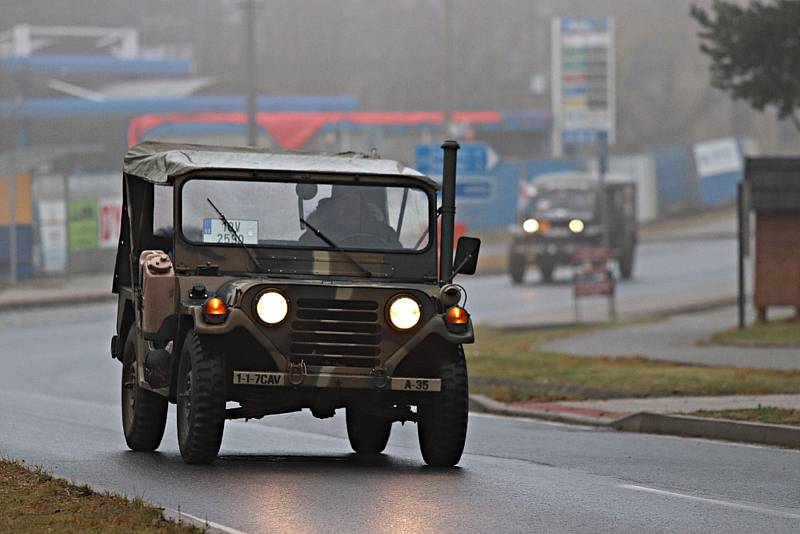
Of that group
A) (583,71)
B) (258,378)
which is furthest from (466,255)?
(583,71)

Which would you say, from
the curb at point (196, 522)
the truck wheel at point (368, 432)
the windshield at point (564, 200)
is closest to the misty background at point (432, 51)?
the windshield at point (564, 200)

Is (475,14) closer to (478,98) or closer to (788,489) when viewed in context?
(478,98)

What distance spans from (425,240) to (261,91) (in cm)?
8056

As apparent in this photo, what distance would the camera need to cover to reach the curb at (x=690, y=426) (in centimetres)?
1515

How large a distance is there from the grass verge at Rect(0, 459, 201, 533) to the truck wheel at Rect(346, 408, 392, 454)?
342 cm

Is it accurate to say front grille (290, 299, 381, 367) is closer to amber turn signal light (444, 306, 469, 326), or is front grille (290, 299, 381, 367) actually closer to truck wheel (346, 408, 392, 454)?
amber turn signal light (444, 306, 469, 326)

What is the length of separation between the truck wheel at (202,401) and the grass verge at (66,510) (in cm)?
111

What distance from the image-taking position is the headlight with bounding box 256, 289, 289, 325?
11.6m

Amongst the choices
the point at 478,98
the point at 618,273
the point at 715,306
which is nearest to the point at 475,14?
the point at 478,98

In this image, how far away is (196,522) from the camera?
9.09 metres

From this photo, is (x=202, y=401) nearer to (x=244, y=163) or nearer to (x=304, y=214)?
(x=304, y=214)

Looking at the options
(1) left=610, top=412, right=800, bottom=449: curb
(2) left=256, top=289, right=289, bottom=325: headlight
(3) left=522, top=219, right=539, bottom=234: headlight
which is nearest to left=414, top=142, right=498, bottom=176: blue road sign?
(3) left=522, top=219, right=539, bottom=234: headlight

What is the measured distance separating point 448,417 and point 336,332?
0.98 metres

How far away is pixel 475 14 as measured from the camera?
100562 mm
